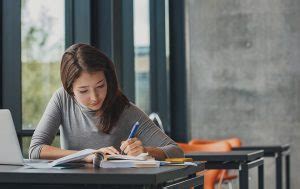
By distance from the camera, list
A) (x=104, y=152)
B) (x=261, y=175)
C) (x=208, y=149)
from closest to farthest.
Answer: (x=104, y=152), (x=261, y=175), (x=208, y=149)

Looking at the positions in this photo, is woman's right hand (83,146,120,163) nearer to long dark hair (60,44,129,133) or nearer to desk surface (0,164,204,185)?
desk surface (0,164,204,185)

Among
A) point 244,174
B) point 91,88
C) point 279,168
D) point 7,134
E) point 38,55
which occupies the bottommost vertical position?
point 279,168

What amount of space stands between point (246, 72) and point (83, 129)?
4.95 m

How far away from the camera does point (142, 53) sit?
7230mm

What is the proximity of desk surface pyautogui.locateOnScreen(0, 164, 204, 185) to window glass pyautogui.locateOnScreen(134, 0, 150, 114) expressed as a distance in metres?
4.38

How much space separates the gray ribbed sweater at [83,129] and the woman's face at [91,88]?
0.49 feet

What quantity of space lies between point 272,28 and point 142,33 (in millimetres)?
1749

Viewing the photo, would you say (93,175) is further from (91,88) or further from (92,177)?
(91,88)

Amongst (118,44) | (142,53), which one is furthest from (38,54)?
(142,53)

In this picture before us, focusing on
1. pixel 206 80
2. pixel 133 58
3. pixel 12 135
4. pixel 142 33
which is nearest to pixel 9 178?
pixel 12 135

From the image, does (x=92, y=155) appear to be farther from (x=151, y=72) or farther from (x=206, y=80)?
(x=206, y=80)

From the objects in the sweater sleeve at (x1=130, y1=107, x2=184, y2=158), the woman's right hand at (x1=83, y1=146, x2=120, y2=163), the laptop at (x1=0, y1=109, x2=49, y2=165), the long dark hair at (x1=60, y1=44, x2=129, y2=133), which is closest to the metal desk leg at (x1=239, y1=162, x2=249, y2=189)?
the sweater sleeve at (x1=130, y1=107, x2=184, y2=158)

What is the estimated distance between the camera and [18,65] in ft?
14.6

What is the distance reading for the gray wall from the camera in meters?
8.18
